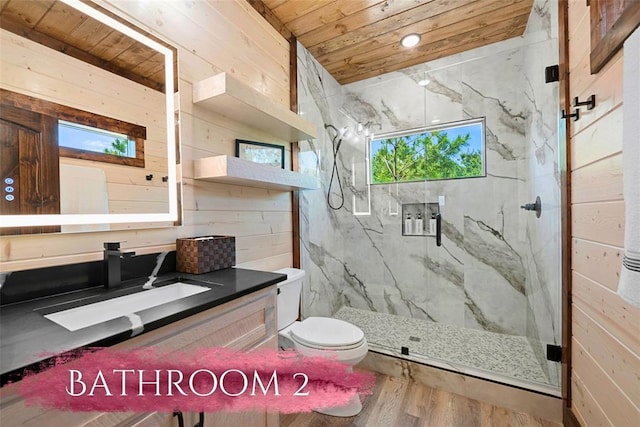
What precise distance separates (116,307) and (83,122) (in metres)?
0.72

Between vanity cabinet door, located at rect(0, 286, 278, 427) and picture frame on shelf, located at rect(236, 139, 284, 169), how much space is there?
36.7 inches

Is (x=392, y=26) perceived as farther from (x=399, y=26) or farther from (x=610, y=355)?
(x=610, y=355)

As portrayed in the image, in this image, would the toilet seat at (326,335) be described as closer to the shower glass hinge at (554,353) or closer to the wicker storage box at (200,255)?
the wicker storage box at (200,255)

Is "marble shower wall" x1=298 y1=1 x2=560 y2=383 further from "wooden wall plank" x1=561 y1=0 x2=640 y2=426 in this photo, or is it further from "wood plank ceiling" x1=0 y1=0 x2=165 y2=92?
"wood plank ceiling" x1=0 y1=0 x2=165 y2=92

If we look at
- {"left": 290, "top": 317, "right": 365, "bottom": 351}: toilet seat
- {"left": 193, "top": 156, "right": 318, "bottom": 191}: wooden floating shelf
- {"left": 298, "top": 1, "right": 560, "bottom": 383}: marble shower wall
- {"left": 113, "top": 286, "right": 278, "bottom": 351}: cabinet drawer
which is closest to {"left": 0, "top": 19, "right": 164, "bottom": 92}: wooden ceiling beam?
{"left": 193, "top": 156, "right": 318, "bottom": 191}: wooden floating shelf

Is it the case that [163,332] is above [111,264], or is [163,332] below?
below

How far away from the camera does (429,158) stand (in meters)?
→ 2.62

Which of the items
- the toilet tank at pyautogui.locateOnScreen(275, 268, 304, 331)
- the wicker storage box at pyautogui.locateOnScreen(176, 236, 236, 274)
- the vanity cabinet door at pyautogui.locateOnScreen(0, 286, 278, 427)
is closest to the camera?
the vanity cabinet door at pyautogui.locateOnScreen(0, 286, 278, 427)

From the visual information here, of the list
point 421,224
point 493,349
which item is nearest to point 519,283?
point 493,349

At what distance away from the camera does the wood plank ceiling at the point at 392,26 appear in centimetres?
188

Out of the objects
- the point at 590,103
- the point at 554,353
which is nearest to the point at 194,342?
the point at 590,103

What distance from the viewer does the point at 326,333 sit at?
5.31 ft

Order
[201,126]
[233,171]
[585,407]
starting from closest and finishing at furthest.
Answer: [585,407]
[233,171]
[201,126]

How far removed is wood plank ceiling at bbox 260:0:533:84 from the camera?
188 cm
